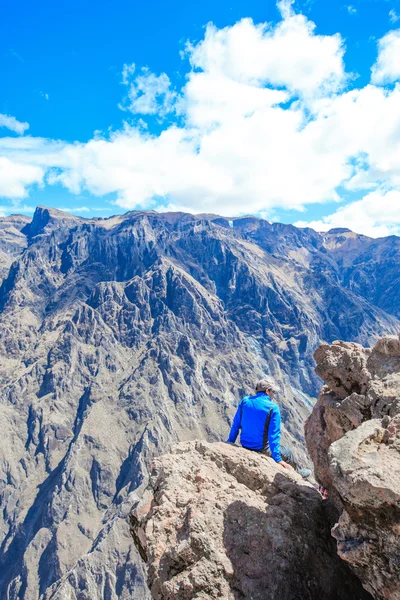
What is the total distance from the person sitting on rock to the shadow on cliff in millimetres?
1973

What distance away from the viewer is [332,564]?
7883mm

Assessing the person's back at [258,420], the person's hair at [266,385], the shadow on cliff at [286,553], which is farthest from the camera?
the person's hair at [266,385]

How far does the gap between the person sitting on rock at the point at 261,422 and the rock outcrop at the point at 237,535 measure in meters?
0.59

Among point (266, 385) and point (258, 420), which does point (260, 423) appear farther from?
point (266, 385)

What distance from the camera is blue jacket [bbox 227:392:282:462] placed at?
1087 cm

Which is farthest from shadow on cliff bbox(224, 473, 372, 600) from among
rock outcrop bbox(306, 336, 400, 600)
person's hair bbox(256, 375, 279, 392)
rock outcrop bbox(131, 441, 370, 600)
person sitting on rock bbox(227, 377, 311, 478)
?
person's hair bbox(256, 375, 279, 392)

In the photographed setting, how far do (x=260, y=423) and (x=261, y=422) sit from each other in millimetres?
62

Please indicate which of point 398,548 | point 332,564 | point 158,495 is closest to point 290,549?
point 332,564

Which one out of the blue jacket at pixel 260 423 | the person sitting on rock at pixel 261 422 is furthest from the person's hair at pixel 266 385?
the blue jacket at pixel 260 423

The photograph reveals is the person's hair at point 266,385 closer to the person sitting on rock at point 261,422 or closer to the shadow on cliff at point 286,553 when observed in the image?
the person sitting on rock at point 261,422

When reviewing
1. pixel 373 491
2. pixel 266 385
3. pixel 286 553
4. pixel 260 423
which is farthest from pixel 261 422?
pixel 373 491

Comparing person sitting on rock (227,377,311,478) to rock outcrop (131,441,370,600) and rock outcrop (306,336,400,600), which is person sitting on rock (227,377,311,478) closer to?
rock outcrop (131,441,370,600)

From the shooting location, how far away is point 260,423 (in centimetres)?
1104

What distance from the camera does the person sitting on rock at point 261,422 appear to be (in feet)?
35.7
